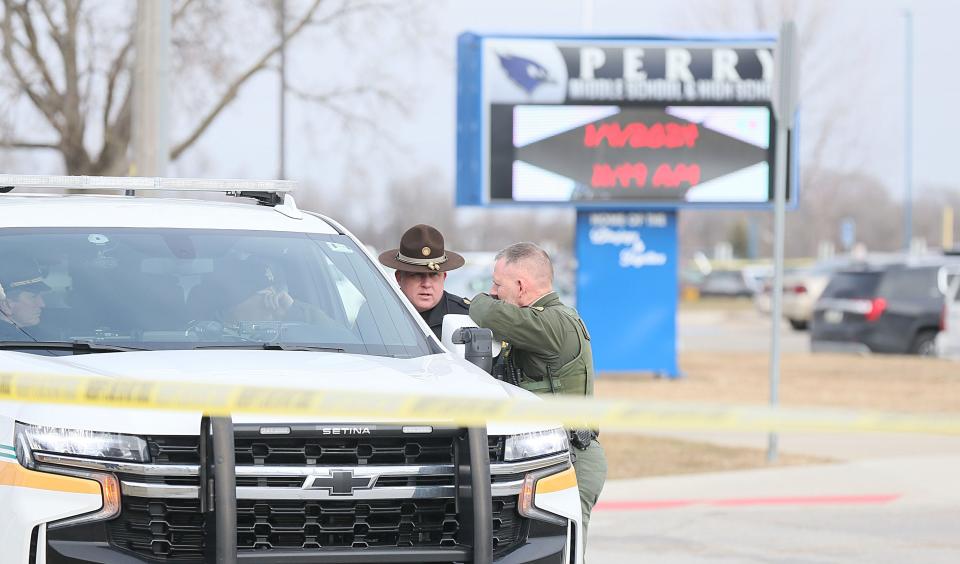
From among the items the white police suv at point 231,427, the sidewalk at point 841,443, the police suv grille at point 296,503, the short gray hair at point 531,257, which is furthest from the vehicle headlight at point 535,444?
the sidewalk at point 841,443

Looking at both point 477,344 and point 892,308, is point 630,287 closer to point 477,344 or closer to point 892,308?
point 892,308

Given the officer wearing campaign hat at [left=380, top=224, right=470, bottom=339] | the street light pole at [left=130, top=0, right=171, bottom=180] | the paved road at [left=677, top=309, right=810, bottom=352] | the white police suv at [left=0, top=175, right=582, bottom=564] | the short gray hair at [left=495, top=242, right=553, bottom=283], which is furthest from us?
the paved road at [left=677, top=309, right=810, bottom=352]

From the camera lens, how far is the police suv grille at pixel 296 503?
4.48m

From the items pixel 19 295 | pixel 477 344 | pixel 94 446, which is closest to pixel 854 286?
pixel 477 344

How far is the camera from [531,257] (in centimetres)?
649

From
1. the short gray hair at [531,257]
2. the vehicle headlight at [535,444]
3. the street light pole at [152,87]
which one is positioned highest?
the street light pole at [152,87]

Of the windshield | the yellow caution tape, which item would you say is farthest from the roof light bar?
the yellow caution tape

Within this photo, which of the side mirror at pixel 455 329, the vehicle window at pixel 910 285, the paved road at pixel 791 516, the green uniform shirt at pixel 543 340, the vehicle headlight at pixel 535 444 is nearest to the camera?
the vehicle headlight at pixel 535 444

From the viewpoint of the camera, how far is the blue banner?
2192cm

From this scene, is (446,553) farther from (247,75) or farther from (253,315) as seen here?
(247,75)

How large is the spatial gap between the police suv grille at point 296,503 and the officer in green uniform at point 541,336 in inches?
55.4

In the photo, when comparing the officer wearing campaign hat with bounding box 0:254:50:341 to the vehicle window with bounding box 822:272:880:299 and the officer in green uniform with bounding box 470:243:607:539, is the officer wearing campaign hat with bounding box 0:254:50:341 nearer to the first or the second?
the officer in green uniform with bounding box 470:243:607:539

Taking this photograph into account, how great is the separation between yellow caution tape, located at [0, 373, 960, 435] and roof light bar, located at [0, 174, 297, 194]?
1.83m

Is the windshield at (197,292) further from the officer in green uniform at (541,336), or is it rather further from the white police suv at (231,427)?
the officer in green uniform at (541,336)
